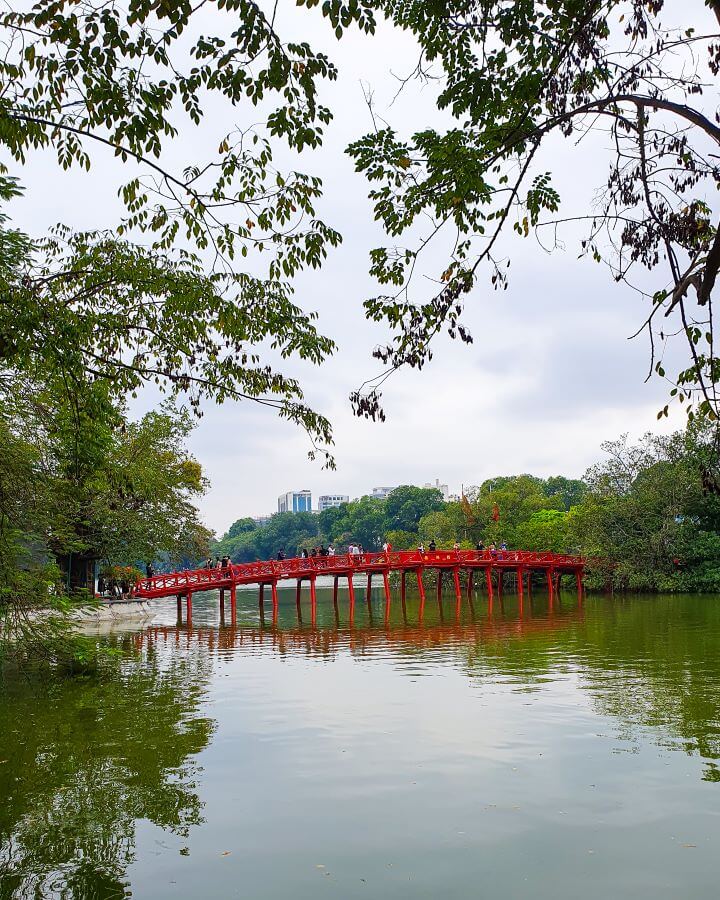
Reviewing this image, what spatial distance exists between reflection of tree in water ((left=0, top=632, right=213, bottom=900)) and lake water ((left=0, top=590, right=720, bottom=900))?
32mm

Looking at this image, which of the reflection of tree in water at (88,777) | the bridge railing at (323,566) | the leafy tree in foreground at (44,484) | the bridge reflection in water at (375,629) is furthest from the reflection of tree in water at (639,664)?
the bridge railing at (323,566)

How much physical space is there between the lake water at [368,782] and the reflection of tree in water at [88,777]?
32 mm

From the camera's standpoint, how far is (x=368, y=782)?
Result: 9.09 m

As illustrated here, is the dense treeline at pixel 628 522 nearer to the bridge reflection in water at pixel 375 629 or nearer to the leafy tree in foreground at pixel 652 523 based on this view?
the leafy tree in foreground at pixel 652 523

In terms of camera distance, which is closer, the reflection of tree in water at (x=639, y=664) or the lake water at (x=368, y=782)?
the lake water at (x=368, y=782)

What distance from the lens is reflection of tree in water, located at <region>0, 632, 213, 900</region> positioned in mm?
6762

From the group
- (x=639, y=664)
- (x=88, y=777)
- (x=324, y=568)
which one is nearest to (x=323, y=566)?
(x=324, y=568)

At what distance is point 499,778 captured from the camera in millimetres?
9102

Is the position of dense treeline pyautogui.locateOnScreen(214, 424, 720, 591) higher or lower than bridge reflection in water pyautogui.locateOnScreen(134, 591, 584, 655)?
higher

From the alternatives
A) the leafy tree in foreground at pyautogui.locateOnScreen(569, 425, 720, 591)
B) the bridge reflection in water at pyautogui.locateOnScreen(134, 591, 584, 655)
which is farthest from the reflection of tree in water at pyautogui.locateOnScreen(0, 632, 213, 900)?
the leafy tree in foreground at pyautogui.locateOnScreen(569, 425, 720, 591)

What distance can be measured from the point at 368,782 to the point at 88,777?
10.7 feet

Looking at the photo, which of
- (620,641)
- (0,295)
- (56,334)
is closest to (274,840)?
(56,334)

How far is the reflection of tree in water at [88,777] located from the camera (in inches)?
266

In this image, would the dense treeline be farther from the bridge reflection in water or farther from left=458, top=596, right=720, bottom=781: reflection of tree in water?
left=458, top=596, right=720, bottom=781: reflection of tree in water
